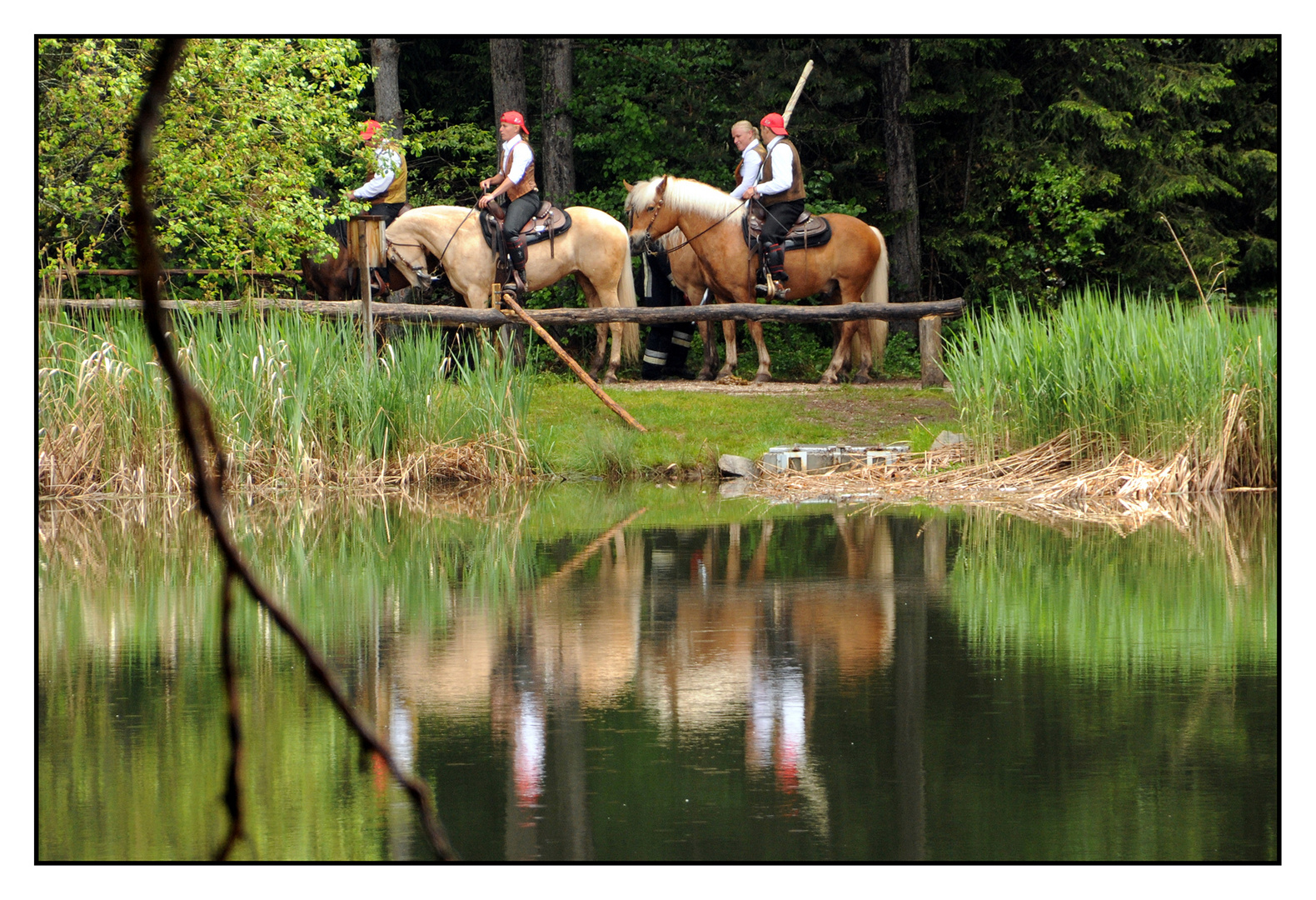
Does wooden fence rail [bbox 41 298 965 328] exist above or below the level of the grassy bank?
above

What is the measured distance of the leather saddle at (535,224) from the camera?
55.6 ft

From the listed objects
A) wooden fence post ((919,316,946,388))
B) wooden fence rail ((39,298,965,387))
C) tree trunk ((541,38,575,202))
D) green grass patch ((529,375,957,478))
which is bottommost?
green grass patch ((529,375,957,478))

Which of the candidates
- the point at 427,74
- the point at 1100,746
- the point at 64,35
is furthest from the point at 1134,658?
the point at 427,74

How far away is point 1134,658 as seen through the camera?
5.32 m

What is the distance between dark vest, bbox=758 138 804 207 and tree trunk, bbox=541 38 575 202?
500cm

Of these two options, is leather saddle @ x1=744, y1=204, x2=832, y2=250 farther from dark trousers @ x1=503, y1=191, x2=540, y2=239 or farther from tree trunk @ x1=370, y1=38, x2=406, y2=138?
tree trunk @ x1=370, y1=38, x2=406, y2=138

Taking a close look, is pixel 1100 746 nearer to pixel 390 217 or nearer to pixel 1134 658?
pixel 1134 658

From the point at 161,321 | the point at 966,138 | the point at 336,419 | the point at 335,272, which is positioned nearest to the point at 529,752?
the point at 161,321

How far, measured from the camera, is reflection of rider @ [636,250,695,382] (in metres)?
17.3

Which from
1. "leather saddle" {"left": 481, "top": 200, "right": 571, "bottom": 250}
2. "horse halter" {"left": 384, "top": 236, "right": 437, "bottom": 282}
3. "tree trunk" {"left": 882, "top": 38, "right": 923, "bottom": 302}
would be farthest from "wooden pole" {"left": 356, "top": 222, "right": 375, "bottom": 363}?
"tree trunk" {"left": 882, "top": 38, "right": 923, "bottom": 302}

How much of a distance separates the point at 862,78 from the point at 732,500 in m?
11.3

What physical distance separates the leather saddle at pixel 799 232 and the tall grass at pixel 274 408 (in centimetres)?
455

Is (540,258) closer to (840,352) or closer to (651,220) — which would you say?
(651,220)

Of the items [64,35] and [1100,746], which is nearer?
[1100,746]
